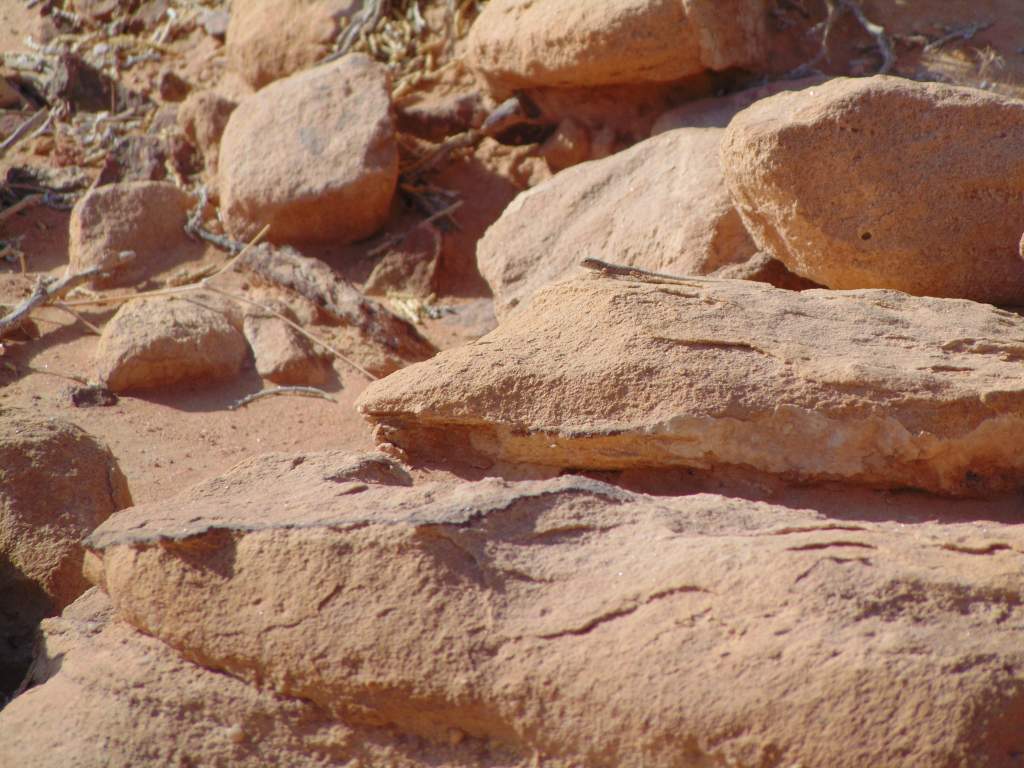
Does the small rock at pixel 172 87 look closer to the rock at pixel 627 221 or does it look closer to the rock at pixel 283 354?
the rock at pixel 283 354

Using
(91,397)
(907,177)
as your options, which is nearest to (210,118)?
(91,397)

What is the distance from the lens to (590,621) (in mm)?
1725

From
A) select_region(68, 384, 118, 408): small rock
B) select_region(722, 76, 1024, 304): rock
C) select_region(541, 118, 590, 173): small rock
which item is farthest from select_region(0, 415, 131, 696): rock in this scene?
select_region(541, 118, 590, 173): small rock

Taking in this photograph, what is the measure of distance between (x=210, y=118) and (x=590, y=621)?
16.9 feet

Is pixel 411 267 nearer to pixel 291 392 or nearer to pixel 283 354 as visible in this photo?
pixel 283 354

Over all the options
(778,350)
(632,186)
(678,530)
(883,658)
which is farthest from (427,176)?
(883,658)

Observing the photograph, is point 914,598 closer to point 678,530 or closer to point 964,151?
point 678,530

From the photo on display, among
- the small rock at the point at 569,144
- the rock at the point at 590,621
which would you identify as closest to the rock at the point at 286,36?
the small rock at the point at 569,144

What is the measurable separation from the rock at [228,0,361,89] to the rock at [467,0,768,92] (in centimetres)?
135

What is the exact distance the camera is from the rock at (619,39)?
4855 mm

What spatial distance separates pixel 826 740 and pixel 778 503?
755mm

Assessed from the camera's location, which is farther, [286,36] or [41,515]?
[286,36]

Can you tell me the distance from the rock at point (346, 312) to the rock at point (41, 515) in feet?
6.04

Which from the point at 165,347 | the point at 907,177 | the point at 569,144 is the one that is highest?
the point at 907,177
